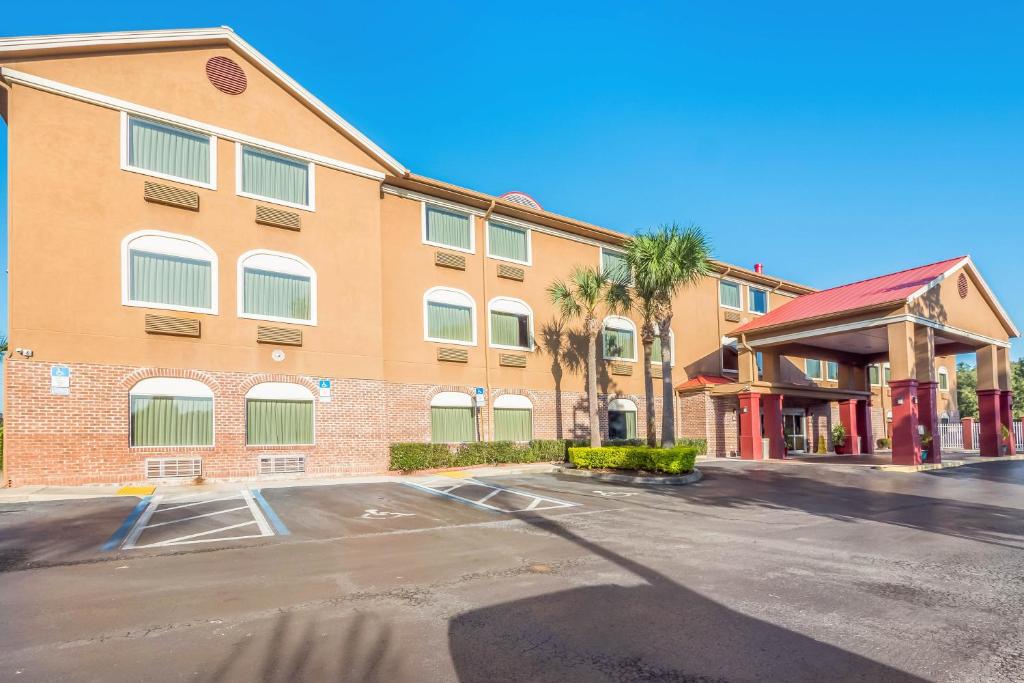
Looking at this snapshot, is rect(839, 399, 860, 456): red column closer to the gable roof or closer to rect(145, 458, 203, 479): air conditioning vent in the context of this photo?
the gable roof

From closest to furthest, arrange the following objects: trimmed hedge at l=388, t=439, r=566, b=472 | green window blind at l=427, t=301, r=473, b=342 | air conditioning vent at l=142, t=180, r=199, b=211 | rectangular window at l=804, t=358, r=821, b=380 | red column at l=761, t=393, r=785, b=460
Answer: air conditioning vent at l=142, t=180, r=199, b=211 → trimmed hedge at l=388, t=439, r=566, b=472 → green window blind at l=427, t=301, r=473, b=342 → red column at l=761, t=393, r=785, b=460 → rectangular window at l=804, t=358, r=821, b=380

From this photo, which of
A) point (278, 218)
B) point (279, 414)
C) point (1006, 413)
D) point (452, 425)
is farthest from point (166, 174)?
point (1006, 413)

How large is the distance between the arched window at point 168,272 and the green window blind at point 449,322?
7.52 metres

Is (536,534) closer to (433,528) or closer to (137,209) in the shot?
(433,528)

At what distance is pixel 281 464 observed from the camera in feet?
62.3

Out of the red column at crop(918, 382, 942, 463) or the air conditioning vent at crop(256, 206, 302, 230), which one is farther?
the red column at crop(918, 382, 942, 463)

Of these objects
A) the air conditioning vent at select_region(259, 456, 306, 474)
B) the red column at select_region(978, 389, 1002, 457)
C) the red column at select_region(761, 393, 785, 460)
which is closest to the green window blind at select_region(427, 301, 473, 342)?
the air conditioning vent at select_region(259, 456, 306, 474)

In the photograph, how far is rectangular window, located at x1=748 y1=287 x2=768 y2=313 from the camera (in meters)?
35.7

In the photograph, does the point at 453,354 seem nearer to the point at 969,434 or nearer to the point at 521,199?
the point at 521,199

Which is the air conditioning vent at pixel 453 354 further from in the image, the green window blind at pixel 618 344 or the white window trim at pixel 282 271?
the green window blind at pixel 618 344

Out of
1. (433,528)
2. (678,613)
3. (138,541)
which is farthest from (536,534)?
(138,541)

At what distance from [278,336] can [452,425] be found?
23.4ft

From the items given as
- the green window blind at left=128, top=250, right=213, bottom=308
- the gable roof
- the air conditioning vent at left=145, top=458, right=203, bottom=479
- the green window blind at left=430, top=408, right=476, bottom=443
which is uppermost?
the gable roof

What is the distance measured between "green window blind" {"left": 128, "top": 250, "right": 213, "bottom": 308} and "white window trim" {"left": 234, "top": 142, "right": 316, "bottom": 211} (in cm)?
256
